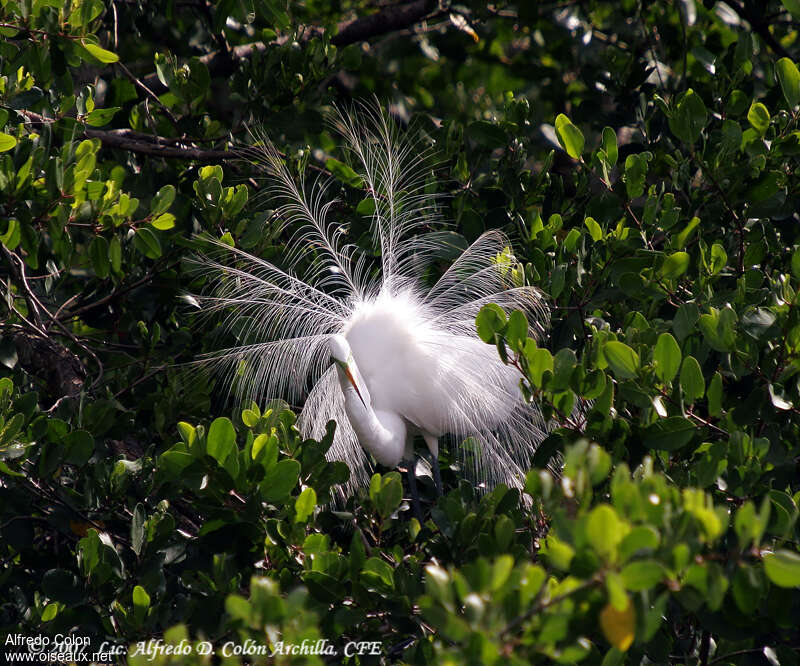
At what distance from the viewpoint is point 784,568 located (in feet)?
3.76

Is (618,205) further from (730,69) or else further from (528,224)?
(730,69)

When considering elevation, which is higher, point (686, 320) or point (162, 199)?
point (162, 199)

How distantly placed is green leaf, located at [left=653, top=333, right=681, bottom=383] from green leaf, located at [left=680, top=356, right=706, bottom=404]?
24 millimetres

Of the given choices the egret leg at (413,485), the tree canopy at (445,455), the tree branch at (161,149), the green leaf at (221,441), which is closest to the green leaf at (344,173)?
the tree canopy at (445,455)

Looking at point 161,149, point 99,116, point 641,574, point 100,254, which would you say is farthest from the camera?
point 161,149

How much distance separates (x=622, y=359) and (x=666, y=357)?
91 mm

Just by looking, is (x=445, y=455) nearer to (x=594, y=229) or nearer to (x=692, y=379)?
(x=594, y=229)

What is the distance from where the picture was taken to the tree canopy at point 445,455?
4.07ft

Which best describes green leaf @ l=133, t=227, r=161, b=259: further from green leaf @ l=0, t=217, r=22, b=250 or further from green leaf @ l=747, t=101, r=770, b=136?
green leaf @ l=747, t=101, r=770, b=136

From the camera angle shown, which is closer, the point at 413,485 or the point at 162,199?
the point at 162,199

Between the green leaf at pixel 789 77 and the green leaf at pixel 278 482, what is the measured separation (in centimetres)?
171

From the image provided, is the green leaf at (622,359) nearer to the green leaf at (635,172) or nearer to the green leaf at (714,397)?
the green leaf at (714,397)

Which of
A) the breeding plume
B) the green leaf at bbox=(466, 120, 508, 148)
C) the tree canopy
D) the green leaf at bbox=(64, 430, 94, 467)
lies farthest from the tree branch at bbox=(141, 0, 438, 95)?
the green leaf at bbox=(64, 430, 94, 467)

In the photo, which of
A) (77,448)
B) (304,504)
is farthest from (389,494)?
(77,448)
